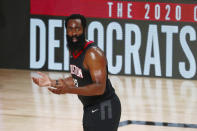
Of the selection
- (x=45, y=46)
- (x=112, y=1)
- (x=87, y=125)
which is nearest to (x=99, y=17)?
(x=112, y=1)

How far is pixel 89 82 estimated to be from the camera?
4.32m

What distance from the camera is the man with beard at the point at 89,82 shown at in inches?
163

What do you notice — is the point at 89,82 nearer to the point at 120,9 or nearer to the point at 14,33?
the point at 120,9

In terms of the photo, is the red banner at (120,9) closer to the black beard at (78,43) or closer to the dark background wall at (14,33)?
the dark background wall at (14,33)

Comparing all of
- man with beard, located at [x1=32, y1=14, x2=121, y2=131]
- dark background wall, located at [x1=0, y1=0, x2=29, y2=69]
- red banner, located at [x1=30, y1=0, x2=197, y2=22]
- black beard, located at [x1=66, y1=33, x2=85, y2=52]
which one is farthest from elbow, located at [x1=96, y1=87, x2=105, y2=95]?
dark background wall, located at [x1=0, y1=0, x2=29, y2=69]

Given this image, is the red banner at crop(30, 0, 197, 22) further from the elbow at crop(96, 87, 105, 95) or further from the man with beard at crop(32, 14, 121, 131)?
the elbow at crop(96, 87, 105, 95)

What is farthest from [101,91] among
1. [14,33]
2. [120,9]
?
[14,33]

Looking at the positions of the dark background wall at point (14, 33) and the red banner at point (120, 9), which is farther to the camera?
the dark background wall at point (14, 33)

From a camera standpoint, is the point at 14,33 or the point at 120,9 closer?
the point at 120,9

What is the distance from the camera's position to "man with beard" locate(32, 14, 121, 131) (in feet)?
13.6

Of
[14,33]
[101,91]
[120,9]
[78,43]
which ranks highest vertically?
[120,9]

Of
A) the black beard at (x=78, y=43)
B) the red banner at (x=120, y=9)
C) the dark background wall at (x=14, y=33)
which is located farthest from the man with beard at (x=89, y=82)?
the dark background wall at (x=14, y=33)

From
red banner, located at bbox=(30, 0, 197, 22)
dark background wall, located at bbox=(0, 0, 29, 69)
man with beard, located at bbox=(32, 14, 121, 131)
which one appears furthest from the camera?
dark background wall, located at bbox=(0, 0, 29, 69)

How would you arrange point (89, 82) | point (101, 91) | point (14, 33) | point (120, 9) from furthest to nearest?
point (14, 33) < point (120, 9) < point (89, 82) < point (101, 91)
